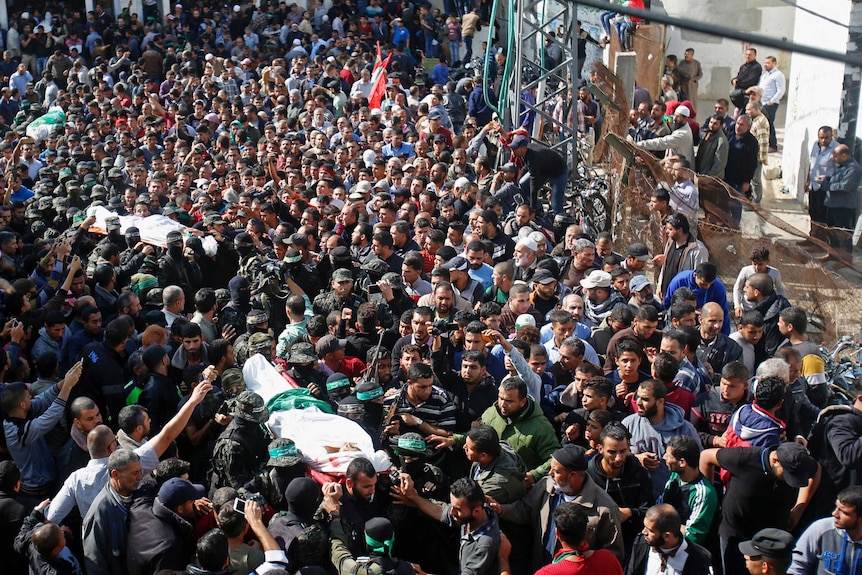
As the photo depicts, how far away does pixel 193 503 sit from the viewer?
485 centimetres

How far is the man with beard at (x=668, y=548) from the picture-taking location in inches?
175

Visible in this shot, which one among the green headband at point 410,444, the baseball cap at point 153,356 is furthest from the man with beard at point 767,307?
the baseball cap at point 153,356

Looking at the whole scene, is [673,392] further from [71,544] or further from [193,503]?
[71,544]

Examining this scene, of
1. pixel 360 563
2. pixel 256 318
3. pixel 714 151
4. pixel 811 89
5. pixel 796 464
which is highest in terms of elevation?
pixel 811 89

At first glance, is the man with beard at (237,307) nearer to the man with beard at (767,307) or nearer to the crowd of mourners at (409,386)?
the crowd of mourners at (409,386)

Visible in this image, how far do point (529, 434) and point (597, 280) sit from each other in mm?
2125

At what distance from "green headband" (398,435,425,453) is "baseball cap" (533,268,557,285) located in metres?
2.41

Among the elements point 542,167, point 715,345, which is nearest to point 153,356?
point 715,345

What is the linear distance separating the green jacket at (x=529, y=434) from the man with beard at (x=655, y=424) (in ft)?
1.46

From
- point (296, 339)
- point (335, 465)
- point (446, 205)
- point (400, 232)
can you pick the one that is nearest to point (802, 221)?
point (446, 205)

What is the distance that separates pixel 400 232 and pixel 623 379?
323 centimetres

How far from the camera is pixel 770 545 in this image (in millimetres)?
4391

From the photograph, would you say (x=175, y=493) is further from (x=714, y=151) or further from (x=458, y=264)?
(x=714, y=151)

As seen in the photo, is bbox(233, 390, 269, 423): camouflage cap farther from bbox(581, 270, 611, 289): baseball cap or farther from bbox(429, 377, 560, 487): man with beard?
bbox(581, 270, 611, 289): baseball cap
